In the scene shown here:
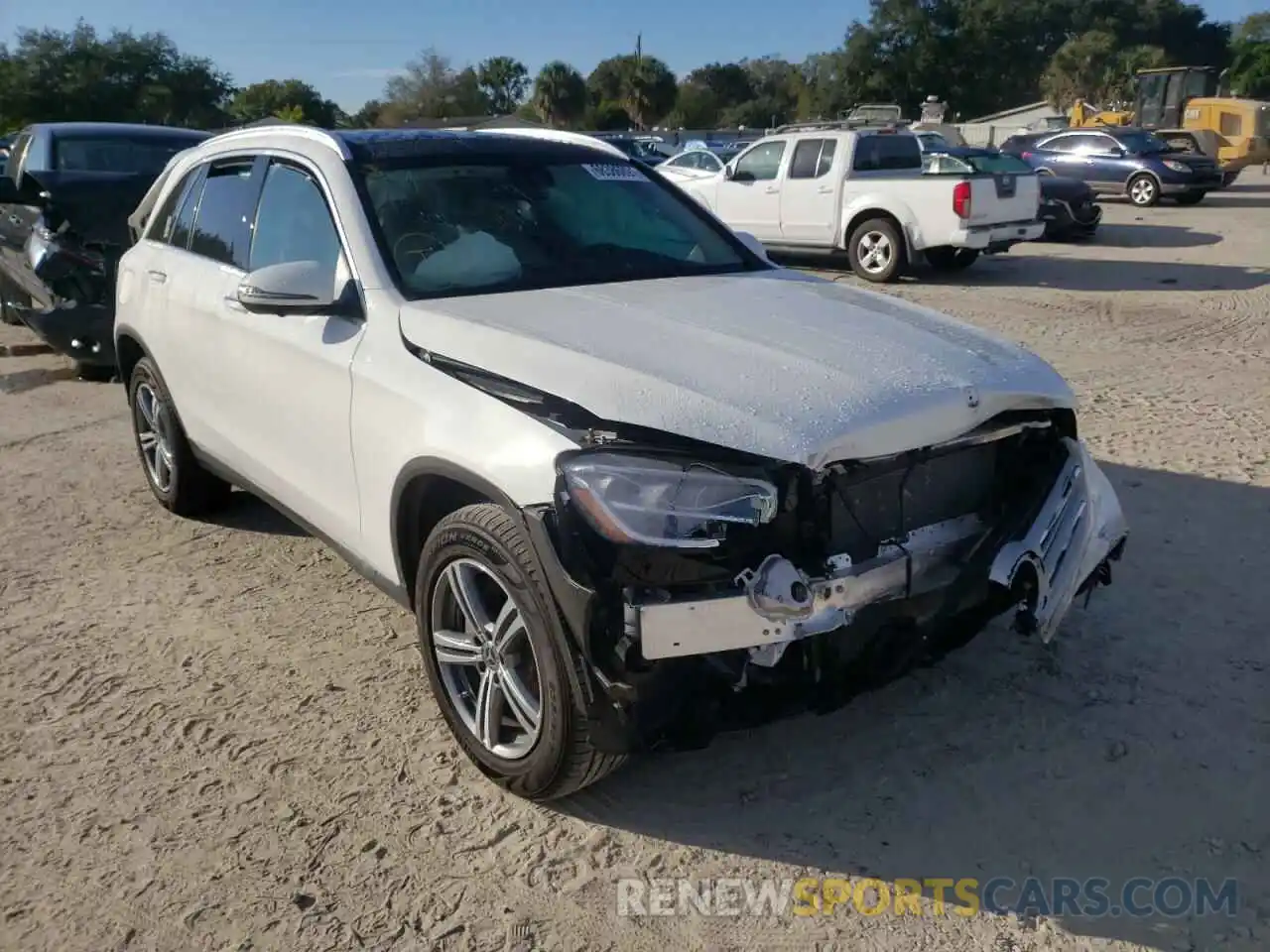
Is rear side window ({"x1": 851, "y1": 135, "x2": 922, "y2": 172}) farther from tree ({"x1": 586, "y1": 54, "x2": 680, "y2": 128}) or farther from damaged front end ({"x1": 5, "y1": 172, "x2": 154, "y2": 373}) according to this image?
tree ({"x1": 586, "y1": 54, "x2": 680, "y2": 128})

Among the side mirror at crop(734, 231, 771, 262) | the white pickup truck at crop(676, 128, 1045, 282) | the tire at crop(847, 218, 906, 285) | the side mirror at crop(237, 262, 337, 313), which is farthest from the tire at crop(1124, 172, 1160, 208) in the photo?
the side mirror at crop(237, 262, 337, 313)

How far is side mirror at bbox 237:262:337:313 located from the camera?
134 inches

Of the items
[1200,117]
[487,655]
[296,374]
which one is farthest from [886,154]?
[1200,117]

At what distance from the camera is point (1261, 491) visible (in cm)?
527

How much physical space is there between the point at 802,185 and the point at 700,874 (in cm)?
1215

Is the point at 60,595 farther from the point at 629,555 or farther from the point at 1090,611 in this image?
the point at 1090,611

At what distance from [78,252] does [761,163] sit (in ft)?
30.1

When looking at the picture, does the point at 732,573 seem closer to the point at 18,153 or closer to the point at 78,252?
the point at 78,252

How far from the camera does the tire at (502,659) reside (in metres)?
2.68

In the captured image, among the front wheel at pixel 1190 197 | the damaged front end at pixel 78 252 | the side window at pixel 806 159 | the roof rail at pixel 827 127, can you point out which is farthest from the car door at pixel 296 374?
the front wheel at pixel 1190 197

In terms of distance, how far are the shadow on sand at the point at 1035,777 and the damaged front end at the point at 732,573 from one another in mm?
409

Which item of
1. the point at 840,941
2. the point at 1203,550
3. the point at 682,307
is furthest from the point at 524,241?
the point at 1203,550

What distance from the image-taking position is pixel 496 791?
3.13 meters

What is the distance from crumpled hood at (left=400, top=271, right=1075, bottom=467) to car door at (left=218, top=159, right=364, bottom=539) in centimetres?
38
